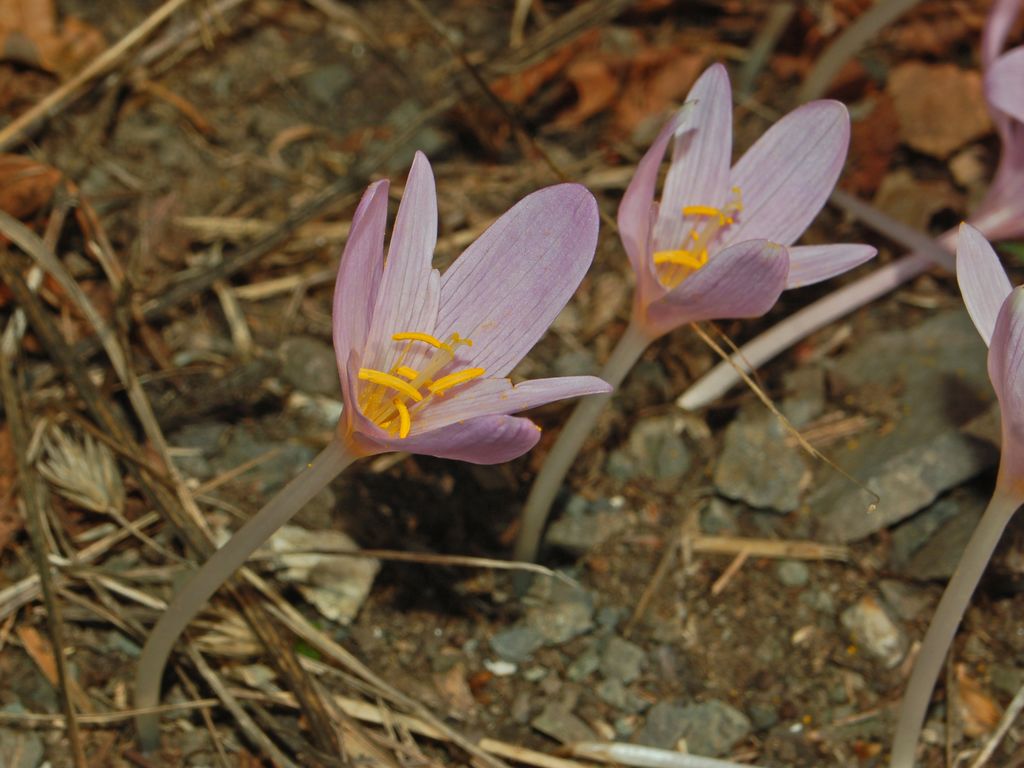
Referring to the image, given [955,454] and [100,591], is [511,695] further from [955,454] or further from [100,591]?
[955,454]

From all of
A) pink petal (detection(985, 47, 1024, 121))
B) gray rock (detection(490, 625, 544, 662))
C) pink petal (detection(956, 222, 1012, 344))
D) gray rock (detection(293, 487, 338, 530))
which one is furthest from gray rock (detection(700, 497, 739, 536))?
pink petal (detection(985, 47, 1024, 121))

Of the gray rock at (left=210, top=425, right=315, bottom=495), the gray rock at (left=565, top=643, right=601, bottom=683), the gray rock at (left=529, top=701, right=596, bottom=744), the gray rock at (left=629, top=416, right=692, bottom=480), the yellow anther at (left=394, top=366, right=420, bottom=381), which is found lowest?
the gray rock at (left=529, top=701, right=596, bottom=744)

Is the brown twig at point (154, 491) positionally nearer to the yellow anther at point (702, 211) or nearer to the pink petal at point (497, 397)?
the pink petal at point (497, 397)

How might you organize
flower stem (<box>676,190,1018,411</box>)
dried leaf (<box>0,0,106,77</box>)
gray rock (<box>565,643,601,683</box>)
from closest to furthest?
gray rock (<box>565,643,601,683</box>), flower stem (<box>676,190,1018,411</box>), dried leaf (<box>0,0,106,77</box>)

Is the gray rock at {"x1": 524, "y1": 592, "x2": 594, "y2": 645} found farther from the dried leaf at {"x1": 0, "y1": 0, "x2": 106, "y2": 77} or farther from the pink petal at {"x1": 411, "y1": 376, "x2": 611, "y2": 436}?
the dried leaf at {"x1": 0, "y1": 0, "x2": 106, "y2": 77}

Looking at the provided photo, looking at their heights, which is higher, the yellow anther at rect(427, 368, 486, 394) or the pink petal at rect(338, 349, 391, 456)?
the pink petal at rect(338, 349, 391, 456)

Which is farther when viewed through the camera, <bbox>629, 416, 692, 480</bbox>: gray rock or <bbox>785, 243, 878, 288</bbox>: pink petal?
<bbox>629, 416, 692, 480</bbox>: gray rock

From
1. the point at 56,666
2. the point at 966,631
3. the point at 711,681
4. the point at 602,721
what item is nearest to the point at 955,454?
the point at 966,631
